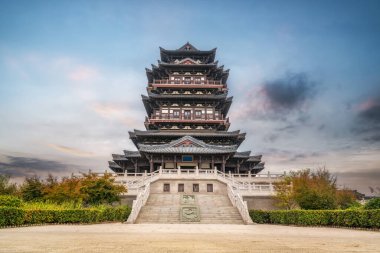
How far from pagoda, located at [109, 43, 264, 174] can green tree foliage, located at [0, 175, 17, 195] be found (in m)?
14.4

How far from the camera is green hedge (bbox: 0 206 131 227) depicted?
16248mm

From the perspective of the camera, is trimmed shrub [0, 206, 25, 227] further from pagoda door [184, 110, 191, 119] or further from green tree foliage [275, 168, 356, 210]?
pagoda door [184, 110, 191, 119]

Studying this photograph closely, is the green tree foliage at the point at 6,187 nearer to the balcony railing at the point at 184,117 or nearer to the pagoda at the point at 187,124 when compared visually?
the pagoda at the point at 187,124

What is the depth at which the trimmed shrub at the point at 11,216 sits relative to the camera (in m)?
15.9

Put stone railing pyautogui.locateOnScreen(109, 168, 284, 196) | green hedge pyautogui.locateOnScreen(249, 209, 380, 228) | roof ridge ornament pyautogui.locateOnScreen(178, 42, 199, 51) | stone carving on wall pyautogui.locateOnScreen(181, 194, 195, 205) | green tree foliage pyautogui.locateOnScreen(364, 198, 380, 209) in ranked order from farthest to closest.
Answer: roof ridge ornament pyautogui.locateOnScreen(178, 42, 199, 51) → stone railing pyautogui.locateOnScreen(109, 168, 284, 196) → stone carving on wall pyautogui.locateOnScreen(181, 194, 195, 205) → green tree foliage pyautogui.locateOnScreen(364, 198, 380, 209) → green hedge pyautogui.locateOnScreen(249, 209, 380, 228)

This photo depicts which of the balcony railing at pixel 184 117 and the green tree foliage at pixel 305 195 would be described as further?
the balcony railing at pixel 184 117

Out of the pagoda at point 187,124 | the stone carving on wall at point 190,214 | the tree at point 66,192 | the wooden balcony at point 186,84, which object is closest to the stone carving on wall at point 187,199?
the stone carving on wall at point 190,214

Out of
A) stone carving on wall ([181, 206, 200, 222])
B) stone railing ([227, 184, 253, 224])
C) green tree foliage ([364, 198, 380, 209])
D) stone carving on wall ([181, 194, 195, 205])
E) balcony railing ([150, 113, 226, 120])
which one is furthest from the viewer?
balcony railing ([150, 113, 226, 120])

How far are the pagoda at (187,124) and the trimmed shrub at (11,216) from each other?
22.8 meters

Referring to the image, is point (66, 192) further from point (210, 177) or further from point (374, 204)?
point (374, 204)

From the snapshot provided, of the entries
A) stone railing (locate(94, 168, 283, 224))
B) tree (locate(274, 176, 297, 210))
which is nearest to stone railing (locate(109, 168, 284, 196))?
stone railing (locate(94, 168, 283, 224))

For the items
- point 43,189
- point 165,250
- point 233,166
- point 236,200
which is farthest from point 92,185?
point 233,166

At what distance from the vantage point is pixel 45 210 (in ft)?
60.8

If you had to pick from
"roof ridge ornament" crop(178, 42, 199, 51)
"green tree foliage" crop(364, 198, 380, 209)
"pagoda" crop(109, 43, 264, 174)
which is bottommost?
"green tree foliage" crop(364, 198, 380, 209)
